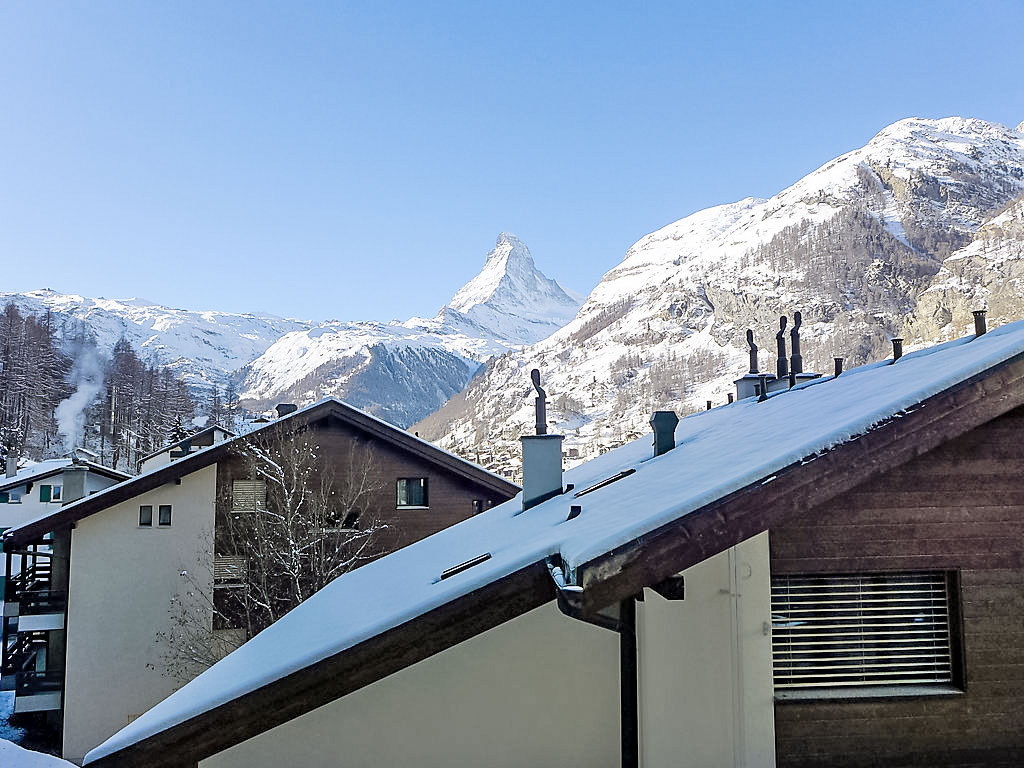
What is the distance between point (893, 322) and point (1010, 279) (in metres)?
20.1

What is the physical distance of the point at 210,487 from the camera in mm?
18375

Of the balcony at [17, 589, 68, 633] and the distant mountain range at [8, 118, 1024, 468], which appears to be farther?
the distant mountain range at [8, 118, 1024, 468]

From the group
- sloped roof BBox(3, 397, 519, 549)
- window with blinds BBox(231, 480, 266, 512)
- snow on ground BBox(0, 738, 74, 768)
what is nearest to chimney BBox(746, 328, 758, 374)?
sloped roof BBox(3, 397, 519, 549)

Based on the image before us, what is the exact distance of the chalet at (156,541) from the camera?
17219 mm

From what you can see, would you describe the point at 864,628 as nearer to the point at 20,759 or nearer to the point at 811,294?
the point at 20,759

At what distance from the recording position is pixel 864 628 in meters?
4.63

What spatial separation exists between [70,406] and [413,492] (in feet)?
338

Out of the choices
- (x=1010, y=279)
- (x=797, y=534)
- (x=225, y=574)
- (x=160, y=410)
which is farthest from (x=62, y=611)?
(x=1010, y=279)

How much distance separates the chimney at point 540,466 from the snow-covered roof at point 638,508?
252cm

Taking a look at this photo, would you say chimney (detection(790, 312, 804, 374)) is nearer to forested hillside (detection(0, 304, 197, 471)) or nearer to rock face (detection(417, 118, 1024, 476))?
forested hillside (detection(0, 304, 197, 471))

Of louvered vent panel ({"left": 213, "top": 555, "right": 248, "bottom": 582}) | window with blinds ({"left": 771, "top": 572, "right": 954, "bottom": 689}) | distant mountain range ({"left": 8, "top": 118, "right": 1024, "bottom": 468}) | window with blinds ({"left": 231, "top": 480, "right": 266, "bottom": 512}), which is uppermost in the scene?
distant mountain range ({"left": 8, "top": 118, "right": 1024, "bottom": 468})

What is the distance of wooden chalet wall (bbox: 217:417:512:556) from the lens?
18.6 m

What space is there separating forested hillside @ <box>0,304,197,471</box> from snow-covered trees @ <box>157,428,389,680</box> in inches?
1880

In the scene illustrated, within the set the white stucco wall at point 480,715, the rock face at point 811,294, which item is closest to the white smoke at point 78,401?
the rock face at point 811,294
